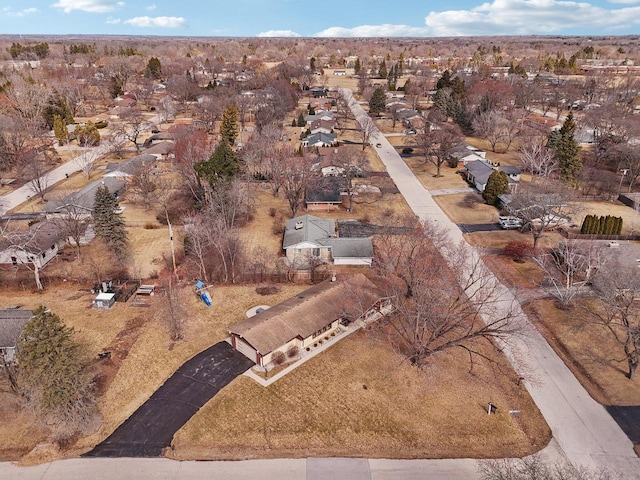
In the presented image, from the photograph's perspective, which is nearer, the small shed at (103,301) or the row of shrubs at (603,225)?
the small shed at (103,301)

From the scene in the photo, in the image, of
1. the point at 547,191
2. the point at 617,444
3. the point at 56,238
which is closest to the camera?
the point at 617,444

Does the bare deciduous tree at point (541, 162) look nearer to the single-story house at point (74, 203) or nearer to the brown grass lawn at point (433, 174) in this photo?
the brown grass lawn at point (433, 174)

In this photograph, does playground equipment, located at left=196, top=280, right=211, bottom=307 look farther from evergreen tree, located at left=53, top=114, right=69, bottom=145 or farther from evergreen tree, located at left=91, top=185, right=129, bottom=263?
evergreen tree, located at left=53, top=114, right=69, bottom=145

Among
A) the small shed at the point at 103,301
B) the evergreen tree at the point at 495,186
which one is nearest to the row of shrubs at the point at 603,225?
the evergreen tree at the point at 495,186

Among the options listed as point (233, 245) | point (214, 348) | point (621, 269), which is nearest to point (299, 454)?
point (214, 348)

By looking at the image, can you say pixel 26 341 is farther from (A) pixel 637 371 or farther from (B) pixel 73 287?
(A) pixel 637 371

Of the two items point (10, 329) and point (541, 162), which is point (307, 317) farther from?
point (541, 162)
